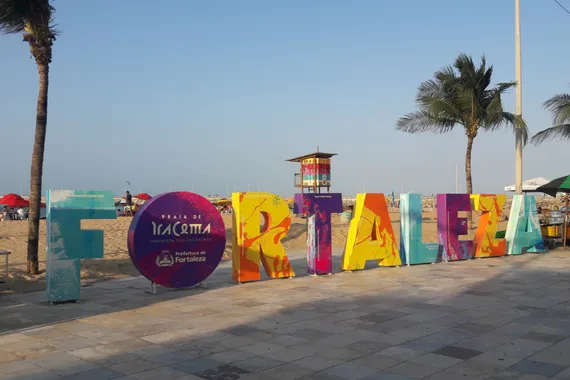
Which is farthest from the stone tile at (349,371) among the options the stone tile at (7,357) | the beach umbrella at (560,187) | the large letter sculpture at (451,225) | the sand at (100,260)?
the beach umbrella at (560,187)

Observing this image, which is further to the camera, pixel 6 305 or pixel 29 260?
pixel 29 260

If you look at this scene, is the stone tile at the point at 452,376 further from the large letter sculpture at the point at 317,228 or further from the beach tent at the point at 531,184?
the beach tent at the point at 531,184

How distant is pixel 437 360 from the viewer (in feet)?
21.8

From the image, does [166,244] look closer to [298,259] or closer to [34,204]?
[34,204]

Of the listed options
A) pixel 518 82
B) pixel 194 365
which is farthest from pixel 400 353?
pixel 518 82

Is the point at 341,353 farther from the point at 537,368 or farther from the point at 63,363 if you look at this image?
the point at 63,363

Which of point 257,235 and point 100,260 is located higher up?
point 257,235

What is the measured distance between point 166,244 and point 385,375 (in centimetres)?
679

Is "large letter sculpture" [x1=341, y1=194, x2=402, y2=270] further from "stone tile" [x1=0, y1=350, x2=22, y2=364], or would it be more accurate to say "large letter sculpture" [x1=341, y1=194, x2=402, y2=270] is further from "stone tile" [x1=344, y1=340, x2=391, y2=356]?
A: "stone tile" [x1=0, y1=350, x2=22, y2=364]

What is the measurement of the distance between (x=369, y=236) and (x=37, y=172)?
8584 millimetres

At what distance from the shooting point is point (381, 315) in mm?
9234

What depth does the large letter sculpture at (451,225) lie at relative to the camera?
16422 millimetres

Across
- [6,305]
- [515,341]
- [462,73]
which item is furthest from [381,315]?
[462,73]

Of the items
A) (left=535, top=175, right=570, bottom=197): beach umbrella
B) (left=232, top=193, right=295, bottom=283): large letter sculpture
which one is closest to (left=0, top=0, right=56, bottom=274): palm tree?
(left=232, top=193, right=295, bottom=283): large letter sculpture
